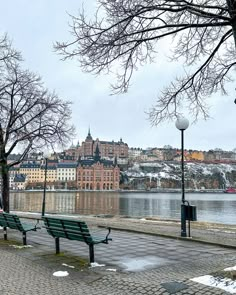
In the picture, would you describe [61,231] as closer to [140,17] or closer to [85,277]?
[85,277]

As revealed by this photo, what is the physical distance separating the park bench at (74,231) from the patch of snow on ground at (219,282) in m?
2.37

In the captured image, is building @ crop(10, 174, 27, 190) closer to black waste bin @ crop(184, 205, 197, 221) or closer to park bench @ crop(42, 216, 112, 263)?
black waste bin @ crop(184, 205, 197, 221)

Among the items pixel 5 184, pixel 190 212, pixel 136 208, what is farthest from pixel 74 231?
pixel 136 208

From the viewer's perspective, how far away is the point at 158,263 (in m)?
8.45

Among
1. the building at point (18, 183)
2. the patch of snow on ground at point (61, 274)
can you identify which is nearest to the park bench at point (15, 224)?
the patch of snow on ground at point (61, 274)

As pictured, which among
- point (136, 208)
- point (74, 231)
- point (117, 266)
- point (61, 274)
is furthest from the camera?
point (136, 208)

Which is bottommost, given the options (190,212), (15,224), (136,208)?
(136,208)

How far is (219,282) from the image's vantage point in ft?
21.0

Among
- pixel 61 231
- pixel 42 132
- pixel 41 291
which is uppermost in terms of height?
pixel 42 132

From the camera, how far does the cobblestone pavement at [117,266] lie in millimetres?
6402

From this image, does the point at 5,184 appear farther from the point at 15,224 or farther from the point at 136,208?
Result: the point at 136,208

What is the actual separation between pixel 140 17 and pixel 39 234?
28.8 ft

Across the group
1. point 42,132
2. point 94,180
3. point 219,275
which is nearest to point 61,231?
point 219,275

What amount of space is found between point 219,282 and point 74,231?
3323 millimetres
